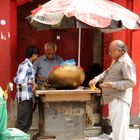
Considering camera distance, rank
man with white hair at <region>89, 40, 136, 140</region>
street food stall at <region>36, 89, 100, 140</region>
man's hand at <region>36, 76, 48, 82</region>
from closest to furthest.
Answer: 1. man with white hair at <region>89, 40, 136, 140</region>
2. street food stall at <region>36, 89, 100, 140</region>
3. man's hand at <region>36, 76, 48, 82</region>

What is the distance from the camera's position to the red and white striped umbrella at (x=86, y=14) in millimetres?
6668

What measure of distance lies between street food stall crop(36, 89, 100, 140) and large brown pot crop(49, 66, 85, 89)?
126 millimetres

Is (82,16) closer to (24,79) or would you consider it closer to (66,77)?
(66,77)

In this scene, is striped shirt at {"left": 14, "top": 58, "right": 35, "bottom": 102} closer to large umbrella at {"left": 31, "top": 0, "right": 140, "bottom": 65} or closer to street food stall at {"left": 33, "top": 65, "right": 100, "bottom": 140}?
street food stall at {"left": 33, "top": 65, "right": 100, "bottom": 140}

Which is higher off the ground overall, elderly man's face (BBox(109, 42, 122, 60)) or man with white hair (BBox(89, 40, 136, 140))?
elderly man's face (BBox(109, 42, 122, 60))

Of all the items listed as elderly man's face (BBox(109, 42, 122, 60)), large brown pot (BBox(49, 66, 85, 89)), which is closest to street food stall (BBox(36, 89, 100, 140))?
large brown pot (BBox(49, 66, 85, 89))

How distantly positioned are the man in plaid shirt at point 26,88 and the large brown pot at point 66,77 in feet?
1.84

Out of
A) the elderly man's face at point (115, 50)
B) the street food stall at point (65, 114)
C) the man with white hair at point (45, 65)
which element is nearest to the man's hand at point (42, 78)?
the man with white hair at point (45, 65)

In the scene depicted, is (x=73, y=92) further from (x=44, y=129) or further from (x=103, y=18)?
(x=103, y=18)

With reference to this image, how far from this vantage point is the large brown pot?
6664 millimetres

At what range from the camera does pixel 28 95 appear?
7.21 metres

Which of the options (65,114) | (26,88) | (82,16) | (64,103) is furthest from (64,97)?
(82,16)

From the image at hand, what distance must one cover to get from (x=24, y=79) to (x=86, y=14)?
1519 mm

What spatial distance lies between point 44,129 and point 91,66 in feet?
7.83
